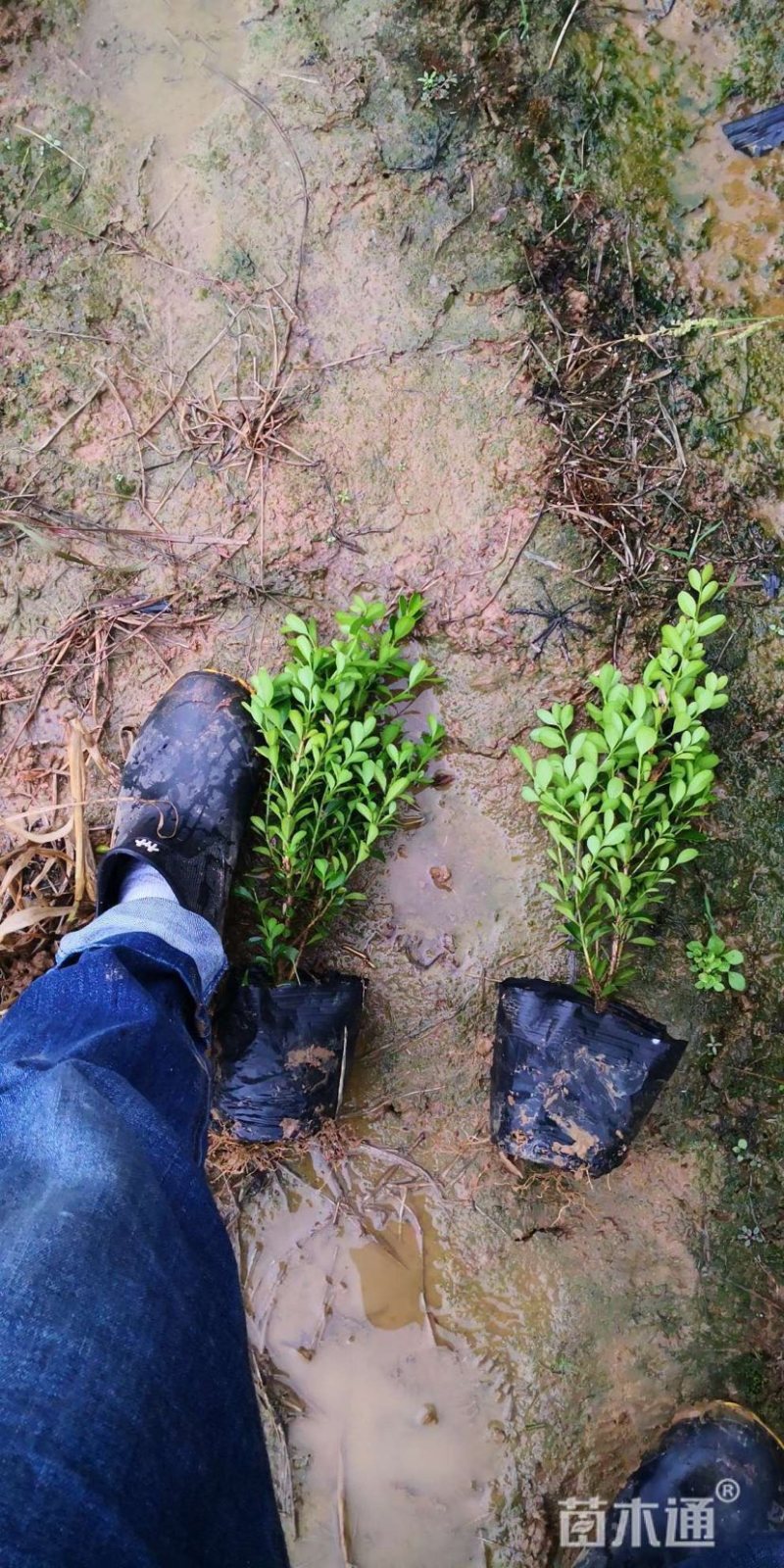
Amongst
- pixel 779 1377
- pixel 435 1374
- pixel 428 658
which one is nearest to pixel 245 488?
pixel 428 658

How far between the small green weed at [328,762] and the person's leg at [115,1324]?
2.29ft

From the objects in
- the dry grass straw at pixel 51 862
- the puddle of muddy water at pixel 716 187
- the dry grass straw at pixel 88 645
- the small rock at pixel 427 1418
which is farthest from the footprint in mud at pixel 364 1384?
the puddle of muddy water at pixel 716 187

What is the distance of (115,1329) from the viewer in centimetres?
178

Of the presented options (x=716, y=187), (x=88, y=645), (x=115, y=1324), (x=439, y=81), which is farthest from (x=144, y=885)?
(x=716, y=187)

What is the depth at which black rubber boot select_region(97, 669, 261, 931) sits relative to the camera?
3035mm

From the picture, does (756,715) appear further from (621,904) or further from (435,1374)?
(435,1374)

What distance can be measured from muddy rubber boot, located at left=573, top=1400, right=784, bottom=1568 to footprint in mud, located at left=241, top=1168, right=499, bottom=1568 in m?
0.41

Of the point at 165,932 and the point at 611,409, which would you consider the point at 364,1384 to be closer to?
the point at 165,932

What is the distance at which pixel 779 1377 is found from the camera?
312 cm

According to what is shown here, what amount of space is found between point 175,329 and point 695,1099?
308 cm

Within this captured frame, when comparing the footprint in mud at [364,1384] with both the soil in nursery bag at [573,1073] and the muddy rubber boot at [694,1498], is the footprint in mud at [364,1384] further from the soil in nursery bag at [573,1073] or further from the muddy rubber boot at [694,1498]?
the soil in nursery bag at [573,1073]

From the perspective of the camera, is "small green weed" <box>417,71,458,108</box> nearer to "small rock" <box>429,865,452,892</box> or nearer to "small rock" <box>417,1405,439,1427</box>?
"small rock" <box>429,865,452,892</box>

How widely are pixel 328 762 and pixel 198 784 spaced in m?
0.52

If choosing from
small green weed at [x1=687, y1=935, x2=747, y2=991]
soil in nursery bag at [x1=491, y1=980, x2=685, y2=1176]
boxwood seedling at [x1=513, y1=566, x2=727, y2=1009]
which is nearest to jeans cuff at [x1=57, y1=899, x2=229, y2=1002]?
soil in nursery bag at [x1=491, y1=980, x2=685, y2=1176]
